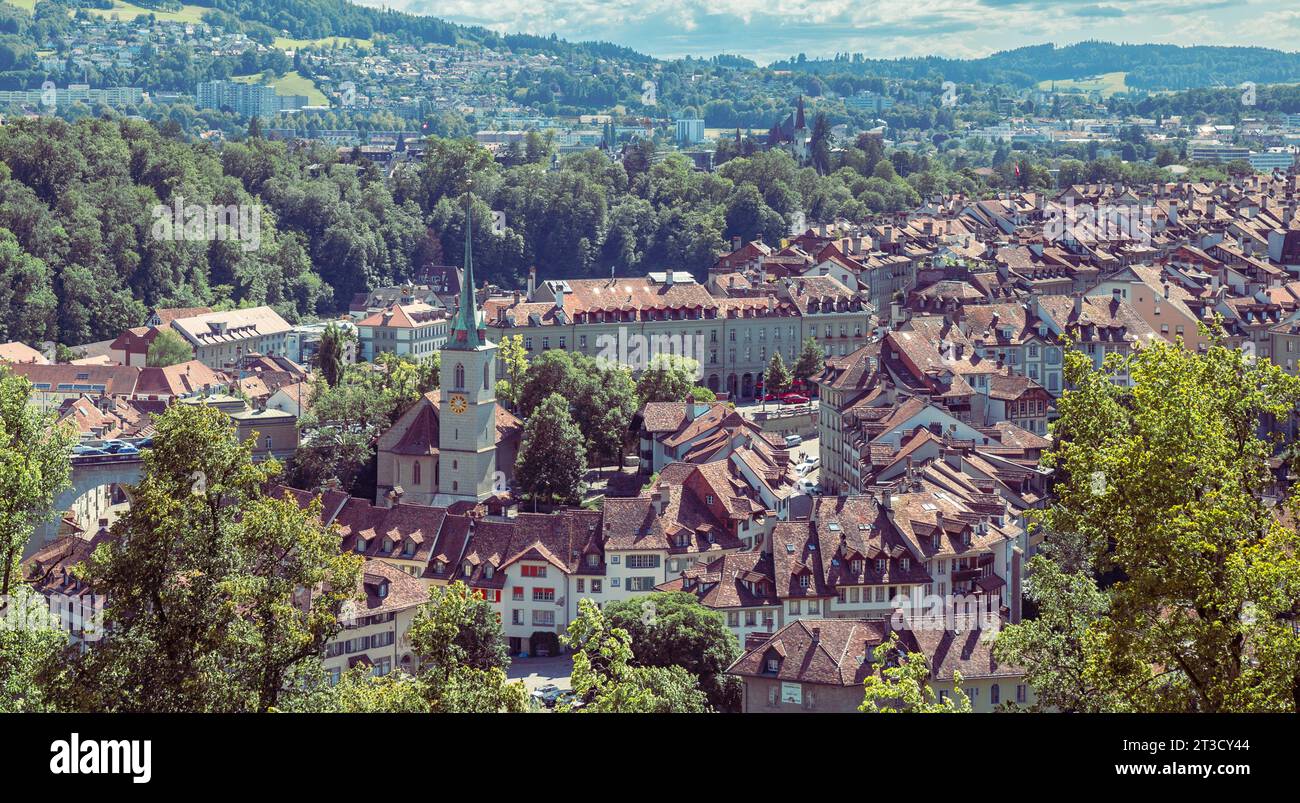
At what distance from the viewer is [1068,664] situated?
21844mm

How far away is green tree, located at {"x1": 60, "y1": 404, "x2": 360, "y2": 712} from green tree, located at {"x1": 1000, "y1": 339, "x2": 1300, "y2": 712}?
8.04 m

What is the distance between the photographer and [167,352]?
281 ft

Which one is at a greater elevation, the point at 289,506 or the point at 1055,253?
the point at 289,506

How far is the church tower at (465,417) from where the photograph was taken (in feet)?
183

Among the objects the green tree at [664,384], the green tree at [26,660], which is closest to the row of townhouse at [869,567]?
the green tree at [26,660]

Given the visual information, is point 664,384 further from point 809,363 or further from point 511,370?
point 809,363

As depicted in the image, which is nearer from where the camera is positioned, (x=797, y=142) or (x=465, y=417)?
(x=465, y=417)

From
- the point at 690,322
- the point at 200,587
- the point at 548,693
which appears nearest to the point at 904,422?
the point at 548,693

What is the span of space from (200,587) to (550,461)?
118 feet

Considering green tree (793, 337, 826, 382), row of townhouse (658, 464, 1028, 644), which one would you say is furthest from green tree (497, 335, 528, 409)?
row of townhouse (658, 464, 1028, 644)

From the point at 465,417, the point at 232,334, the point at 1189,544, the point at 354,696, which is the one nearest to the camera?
the point at 1189,544
